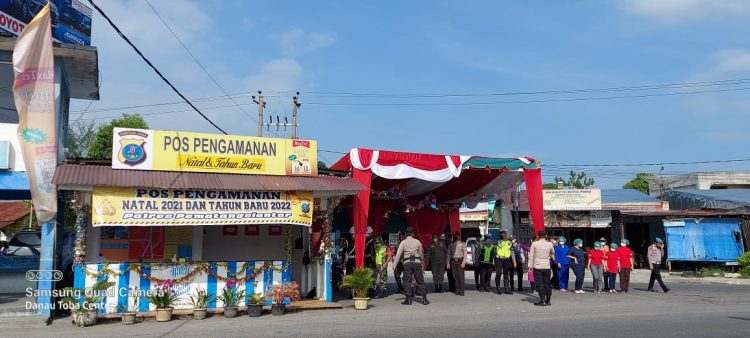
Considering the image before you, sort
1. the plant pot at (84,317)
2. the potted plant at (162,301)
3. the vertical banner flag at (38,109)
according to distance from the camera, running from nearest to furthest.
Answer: the plant pot at (84,317), the vertical banner flag at (38,109), the potted plant at (162,301)

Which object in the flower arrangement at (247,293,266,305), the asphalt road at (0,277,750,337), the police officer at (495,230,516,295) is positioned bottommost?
the asphalt road at (0,277,750,337)

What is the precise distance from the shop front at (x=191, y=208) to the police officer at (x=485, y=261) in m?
4.88

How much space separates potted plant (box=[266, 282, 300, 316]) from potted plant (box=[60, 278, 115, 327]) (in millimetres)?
3087

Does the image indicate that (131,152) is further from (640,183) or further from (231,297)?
(640,183)

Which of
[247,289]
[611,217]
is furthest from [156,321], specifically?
[611,217]

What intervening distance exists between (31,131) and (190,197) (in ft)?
10.4

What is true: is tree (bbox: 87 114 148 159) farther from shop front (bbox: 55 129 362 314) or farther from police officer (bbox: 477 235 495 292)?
police officer (bbox: 477 235 495 292)

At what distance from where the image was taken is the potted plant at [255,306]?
11719mm

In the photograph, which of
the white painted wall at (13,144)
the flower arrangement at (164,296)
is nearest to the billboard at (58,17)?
the white painted wall at (13,144)

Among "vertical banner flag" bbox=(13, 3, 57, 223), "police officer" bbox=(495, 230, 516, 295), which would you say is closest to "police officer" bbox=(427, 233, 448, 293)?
"police officer" bbox=(495, 230, 516, 295)

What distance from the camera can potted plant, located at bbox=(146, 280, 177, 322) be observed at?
1119cm

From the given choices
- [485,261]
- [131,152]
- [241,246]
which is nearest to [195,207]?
[131,152]

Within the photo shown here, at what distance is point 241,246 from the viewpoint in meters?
15.0

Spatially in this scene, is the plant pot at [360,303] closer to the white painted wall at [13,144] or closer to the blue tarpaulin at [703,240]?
the white painted wall at [13,144]
